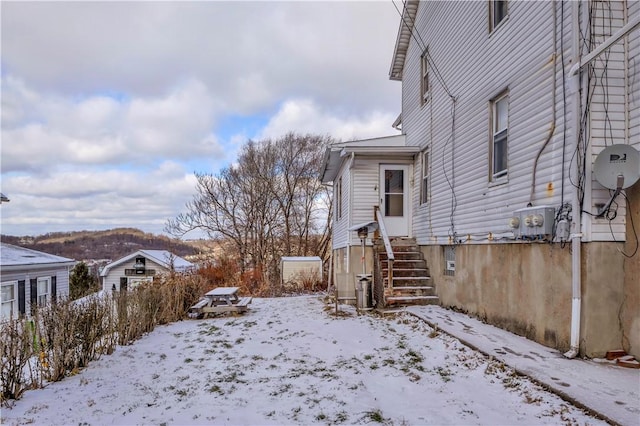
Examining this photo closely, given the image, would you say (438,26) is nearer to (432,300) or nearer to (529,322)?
(432,300)

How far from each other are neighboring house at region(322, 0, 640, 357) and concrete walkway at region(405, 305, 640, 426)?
0.91ft

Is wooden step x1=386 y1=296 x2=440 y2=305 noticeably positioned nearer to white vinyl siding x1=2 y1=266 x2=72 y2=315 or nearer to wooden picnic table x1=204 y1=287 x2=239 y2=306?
wooden picnic table x1=204 y1=287 x2=239 y2=306

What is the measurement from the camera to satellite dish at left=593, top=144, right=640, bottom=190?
13.6ft

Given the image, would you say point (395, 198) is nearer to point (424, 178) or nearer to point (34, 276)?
point (424, 178)

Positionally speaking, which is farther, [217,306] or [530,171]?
[217,306]

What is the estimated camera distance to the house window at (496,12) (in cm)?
678

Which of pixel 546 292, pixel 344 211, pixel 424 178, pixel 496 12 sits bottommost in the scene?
pixel 546 292

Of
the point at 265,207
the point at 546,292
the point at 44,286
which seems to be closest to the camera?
the point at 546,292

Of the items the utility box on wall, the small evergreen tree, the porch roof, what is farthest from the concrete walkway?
the small evergreen tree

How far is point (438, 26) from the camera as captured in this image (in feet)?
31.3

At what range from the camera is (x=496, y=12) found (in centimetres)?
696

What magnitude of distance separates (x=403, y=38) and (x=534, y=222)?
28.8 ft

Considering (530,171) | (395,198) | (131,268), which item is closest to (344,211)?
(395,198)

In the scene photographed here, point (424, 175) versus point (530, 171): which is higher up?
point (424, 175)
